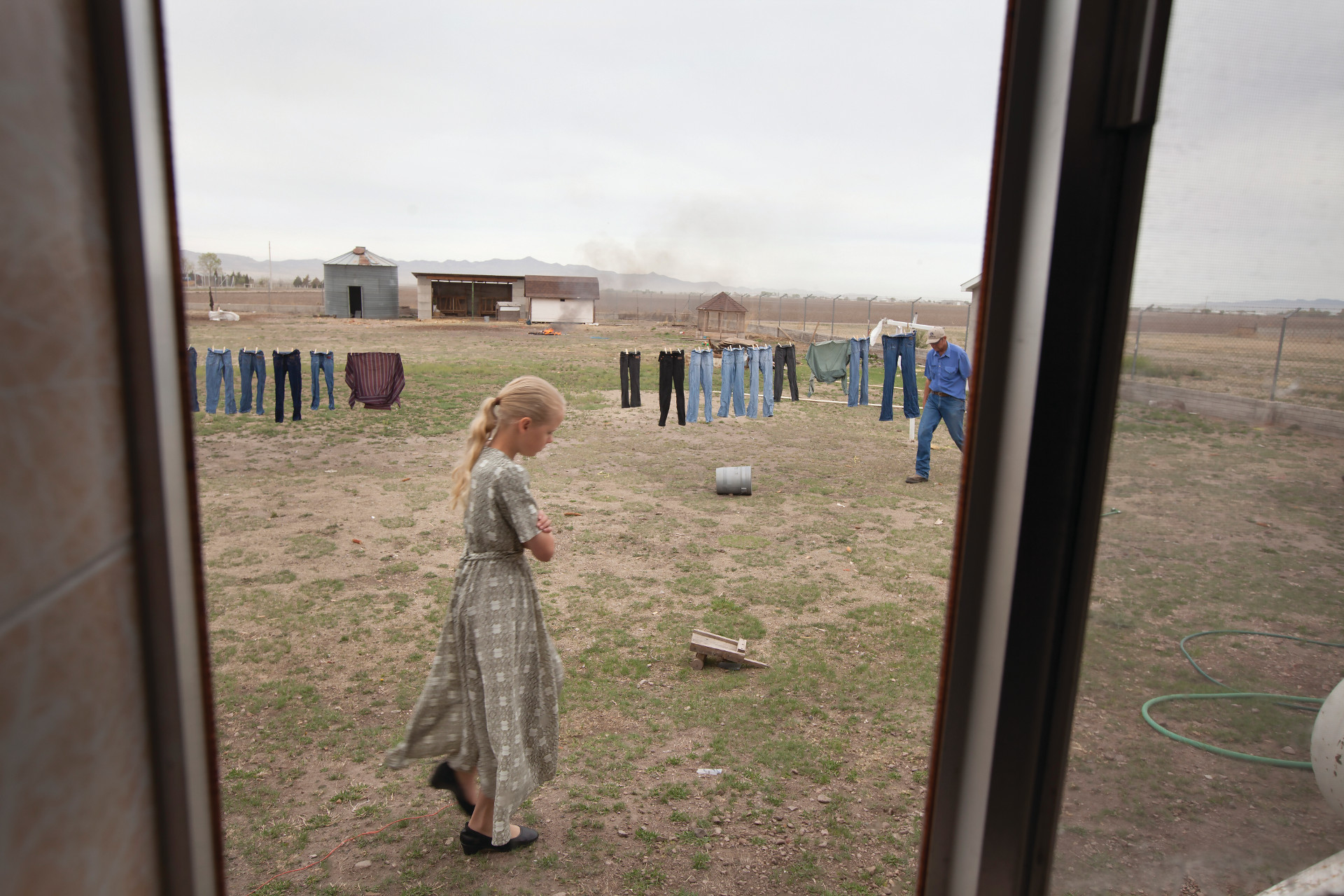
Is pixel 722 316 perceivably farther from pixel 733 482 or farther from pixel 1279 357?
pixel 1279 357

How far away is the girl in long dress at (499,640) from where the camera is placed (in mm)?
2574

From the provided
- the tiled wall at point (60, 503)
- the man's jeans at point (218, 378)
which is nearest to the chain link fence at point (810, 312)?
the man's jeans at point (218, 378)

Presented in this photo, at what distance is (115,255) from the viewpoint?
32.2 inches

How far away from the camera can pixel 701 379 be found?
10867 mm

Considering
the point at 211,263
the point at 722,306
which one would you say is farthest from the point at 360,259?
the point at 211,263

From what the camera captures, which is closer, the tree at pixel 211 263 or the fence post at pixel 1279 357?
the fence post at pixel 1279 357

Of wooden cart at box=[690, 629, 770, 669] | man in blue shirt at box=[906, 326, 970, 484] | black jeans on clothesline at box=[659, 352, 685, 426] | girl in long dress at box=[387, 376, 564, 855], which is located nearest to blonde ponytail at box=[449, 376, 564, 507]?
girl in long dress at box=[387, 376, 564, 855]

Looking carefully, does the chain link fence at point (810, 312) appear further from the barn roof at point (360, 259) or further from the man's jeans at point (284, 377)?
the man's jeans at point (284, 377)

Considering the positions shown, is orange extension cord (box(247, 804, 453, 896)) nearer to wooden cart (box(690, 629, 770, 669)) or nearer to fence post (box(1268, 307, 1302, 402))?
wooden cart (box(690, 629, 770, 669))

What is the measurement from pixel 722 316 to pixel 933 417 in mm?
24360

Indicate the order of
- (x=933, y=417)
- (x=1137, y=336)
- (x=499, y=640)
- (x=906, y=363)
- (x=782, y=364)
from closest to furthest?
(x=1137, y=336), (x=499, y=640), (x=933, y=417), (x=906, y=363), (x=782, y=364)

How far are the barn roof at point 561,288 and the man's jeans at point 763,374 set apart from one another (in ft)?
87.2

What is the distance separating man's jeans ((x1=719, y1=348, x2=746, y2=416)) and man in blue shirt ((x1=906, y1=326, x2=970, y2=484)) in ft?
9.27

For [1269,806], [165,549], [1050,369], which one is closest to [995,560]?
[1050,369]
